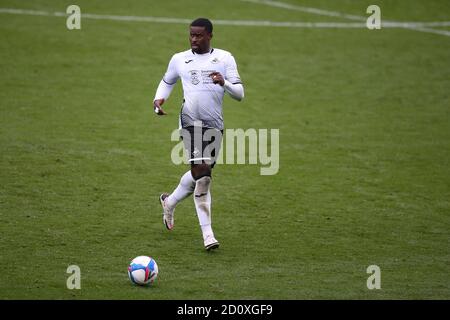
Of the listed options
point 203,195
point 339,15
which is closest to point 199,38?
point 203,195

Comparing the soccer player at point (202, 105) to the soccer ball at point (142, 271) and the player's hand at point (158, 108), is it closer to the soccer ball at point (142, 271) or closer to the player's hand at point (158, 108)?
the player's hand at point (158, 108)

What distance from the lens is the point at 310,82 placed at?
22578 mm

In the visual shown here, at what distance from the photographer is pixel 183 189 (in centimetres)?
1290

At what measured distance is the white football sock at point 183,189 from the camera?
12.8 meters

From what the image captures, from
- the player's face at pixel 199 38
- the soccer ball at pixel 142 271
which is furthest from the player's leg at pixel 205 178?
the soccer ball at pixel 142 271

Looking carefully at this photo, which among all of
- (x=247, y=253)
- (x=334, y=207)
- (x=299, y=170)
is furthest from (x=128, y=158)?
(x=247, y=253)

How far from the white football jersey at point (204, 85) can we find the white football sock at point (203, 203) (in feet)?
2.67

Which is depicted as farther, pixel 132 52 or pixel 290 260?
pixel 132 52

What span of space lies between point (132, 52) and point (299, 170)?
8718 millimetres

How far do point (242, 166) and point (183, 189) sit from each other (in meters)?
4.38

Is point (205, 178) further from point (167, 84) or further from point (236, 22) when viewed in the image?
point (236, 22)

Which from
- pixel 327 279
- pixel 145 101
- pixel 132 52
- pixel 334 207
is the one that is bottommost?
pixel 327 279

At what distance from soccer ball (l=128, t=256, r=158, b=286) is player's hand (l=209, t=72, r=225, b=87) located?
2611 mm

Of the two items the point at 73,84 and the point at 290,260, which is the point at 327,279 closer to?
the point at 290,260
